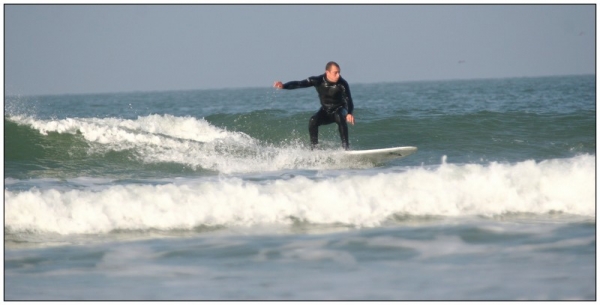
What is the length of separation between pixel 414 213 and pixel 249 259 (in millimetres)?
2354

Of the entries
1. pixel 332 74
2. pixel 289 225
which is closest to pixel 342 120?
pixel 332 74

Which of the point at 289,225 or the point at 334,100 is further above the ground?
the point at 334,100

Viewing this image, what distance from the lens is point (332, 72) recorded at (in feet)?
38.9

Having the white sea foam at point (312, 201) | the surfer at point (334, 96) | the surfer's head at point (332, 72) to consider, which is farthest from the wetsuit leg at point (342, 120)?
the white sea foam at point (312, 201)

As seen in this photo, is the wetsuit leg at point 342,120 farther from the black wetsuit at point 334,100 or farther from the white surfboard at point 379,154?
the white surfboard at point 379,154

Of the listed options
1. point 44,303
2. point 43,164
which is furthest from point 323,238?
point 43,164

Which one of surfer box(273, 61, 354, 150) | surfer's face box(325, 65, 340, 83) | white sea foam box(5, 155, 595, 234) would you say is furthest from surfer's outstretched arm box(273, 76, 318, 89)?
white sea foam box(5, 155, 595, 234)

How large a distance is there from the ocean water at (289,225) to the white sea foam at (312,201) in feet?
0.07

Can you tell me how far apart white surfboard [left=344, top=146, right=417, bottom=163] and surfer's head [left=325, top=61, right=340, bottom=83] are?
1.05m

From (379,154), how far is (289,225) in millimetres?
4056

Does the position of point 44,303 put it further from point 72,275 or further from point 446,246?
point 446,246

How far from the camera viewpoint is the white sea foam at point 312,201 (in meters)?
8.59

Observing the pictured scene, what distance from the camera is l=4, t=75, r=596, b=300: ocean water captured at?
625 centimetres

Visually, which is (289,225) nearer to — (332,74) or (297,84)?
(297,84)
